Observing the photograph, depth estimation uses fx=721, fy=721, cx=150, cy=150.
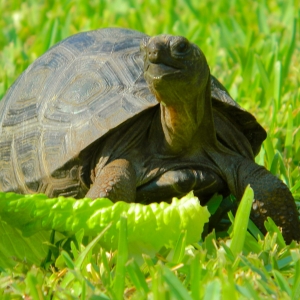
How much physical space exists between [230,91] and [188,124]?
1855 mm

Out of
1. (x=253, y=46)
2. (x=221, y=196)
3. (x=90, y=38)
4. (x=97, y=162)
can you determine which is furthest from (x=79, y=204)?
(x=253, y=46)

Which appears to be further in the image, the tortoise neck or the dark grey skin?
the tortoise neck

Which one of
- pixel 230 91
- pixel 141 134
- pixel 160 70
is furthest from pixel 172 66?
pixel 230 91

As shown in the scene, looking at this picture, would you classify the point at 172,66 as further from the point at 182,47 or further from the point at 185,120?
the point at 185,120

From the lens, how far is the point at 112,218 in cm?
282

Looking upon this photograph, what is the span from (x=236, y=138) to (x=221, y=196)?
0.31 meters

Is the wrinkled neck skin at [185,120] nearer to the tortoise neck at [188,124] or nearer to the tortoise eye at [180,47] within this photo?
the tortoise neck at [188,124]

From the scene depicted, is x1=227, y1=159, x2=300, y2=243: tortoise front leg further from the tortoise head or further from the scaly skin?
the tortoise head

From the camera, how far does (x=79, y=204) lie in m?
2.84

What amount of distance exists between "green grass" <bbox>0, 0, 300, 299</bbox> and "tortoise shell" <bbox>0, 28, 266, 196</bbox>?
1.89 feet

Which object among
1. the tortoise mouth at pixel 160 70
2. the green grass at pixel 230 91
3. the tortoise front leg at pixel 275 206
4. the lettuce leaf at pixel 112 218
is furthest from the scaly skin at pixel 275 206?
the tortoise mouth at pixel 160 70

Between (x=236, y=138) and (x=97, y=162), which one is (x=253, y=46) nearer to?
(x=236, y=138)

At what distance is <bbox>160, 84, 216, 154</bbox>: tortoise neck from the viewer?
3242 millimetres

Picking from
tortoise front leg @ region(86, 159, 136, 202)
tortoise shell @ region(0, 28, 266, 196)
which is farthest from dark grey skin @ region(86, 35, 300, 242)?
tortoise shell @ region(0, 28, 266, 196)
